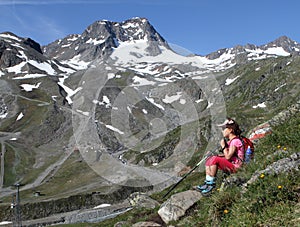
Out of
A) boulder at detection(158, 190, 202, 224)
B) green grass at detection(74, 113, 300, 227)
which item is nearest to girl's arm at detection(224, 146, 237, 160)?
green grass at detection(74, 113, 300, 227)

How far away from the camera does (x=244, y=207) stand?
8578mm

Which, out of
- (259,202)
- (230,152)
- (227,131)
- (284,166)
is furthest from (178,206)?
(259,202)

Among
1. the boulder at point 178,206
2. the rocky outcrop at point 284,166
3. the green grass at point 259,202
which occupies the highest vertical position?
the rocky outcrop at point 284,166

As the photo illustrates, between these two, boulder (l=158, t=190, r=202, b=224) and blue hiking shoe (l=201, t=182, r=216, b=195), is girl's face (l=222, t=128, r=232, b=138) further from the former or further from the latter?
Answer: boulder (l=158, t=190, r=202, b=224)

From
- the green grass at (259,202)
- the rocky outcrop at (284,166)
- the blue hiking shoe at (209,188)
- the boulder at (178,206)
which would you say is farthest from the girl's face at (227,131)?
the boulder at (178,206)

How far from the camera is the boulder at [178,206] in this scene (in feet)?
43.6

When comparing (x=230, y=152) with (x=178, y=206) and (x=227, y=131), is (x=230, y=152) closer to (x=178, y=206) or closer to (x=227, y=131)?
(x=227, y=131)

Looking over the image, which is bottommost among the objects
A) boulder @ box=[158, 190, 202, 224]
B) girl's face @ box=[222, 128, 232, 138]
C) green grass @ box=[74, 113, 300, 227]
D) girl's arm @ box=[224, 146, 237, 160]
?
boulder @ box=[158, 190, 202, 224]

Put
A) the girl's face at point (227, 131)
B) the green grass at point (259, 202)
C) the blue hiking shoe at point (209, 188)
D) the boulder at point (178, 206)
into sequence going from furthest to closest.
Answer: the boulder at point (178, 206), the girl's face at point (227, 131), the blue hiking shoe at point (209, 188), the green grass at point (259, 202)

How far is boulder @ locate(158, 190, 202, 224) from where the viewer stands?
13.3 meters

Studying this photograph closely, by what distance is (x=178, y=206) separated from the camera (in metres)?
13.5

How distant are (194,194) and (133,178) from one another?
124179 mm

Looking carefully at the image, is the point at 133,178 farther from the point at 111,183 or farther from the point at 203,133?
the point at 203,133

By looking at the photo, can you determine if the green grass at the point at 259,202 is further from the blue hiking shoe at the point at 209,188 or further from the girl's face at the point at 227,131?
the girl's face at the point at 227,131
